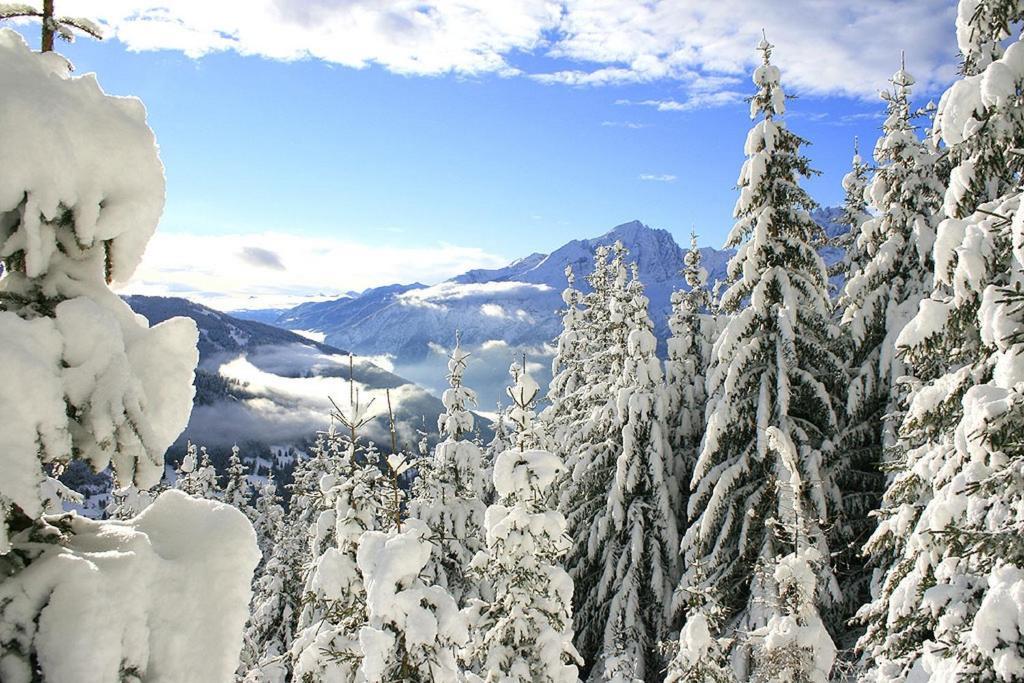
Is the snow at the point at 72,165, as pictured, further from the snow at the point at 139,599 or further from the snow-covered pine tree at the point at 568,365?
the snow-covered pine tree at the point at 568,365

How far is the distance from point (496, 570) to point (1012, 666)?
7.31 meters

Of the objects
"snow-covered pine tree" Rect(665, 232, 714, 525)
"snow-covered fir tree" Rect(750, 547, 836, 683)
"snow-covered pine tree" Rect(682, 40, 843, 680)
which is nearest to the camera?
"snow-covered fir tree" Rect(750, 547, 836, 683)

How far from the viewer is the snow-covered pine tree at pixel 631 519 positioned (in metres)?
19.7

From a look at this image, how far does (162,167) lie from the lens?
2508mm

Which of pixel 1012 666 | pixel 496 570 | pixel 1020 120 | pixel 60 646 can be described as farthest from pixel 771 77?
pixel 60 646

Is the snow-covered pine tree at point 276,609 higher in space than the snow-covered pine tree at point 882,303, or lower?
lower

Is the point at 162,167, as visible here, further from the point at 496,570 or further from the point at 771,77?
the point at 771,77

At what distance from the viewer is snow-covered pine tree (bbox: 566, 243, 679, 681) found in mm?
19719

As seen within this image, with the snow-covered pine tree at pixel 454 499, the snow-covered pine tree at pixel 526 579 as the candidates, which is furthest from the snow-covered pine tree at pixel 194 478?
the snow-covered pine tree at pixel 526 579

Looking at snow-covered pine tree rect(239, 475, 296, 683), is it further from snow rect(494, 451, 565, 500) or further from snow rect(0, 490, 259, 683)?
snow rect(0, 490, 259, 683)

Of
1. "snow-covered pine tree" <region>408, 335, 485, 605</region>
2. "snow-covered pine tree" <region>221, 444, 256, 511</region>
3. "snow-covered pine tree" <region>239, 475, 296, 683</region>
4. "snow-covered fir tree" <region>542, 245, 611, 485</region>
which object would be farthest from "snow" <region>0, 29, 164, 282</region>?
"snow-covered pine tree" <region>221, 444, 256, 511</region>

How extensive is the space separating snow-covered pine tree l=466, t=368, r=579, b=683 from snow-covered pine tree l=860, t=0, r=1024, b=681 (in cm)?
492

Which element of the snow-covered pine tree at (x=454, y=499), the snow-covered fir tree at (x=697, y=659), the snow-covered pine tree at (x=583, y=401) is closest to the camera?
the snow-covered fir tree at (x=697, y=659)

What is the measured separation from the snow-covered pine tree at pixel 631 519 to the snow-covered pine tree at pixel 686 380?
0.99 m
